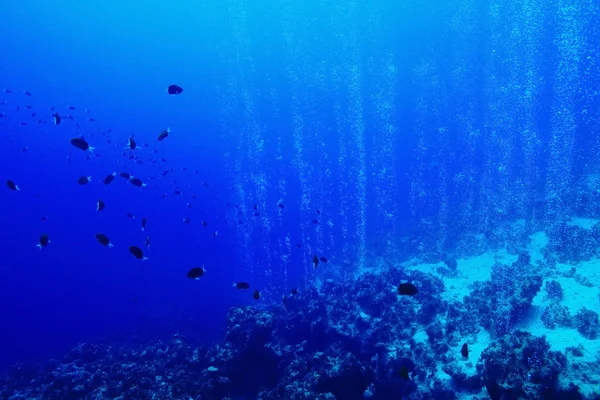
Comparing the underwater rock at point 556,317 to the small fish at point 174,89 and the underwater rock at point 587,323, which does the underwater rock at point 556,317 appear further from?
the small fish at point 174,89

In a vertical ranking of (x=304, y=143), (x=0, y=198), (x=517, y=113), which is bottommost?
(x=517, y=113)

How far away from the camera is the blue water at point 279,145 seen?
104 feet

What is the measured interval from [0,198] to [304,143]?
111879 millimetres

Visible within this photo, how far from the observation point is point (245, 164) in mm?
146000

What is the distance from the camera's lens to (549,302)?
11711mm

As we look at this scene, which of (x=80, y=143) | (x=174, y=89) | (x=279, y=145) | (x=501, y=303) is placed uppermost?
(x=279, y=145)

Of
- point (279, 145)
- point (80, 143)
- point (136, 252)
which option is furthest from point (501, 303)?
point (279, 145)

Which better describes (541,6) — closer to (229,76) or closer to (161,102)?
(229,76)

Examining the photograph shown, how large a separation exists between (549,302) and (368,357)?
6360 mm

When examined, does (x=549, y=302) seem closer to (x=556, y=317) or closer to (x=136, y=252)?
(x=556, y=317)

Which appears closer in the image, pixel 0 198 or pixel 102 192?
pixel 0 198

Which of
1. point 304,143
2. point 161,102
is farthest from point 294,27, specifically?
point 161,102

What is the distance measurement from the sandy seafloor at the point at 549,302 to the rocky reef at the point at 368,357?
21 cm

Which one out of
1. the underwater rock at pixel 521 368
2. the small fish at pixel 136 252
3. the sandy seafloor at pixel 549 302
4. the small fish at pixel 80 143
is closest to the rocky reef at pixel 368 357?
the underwater rock at pixel 521 368
